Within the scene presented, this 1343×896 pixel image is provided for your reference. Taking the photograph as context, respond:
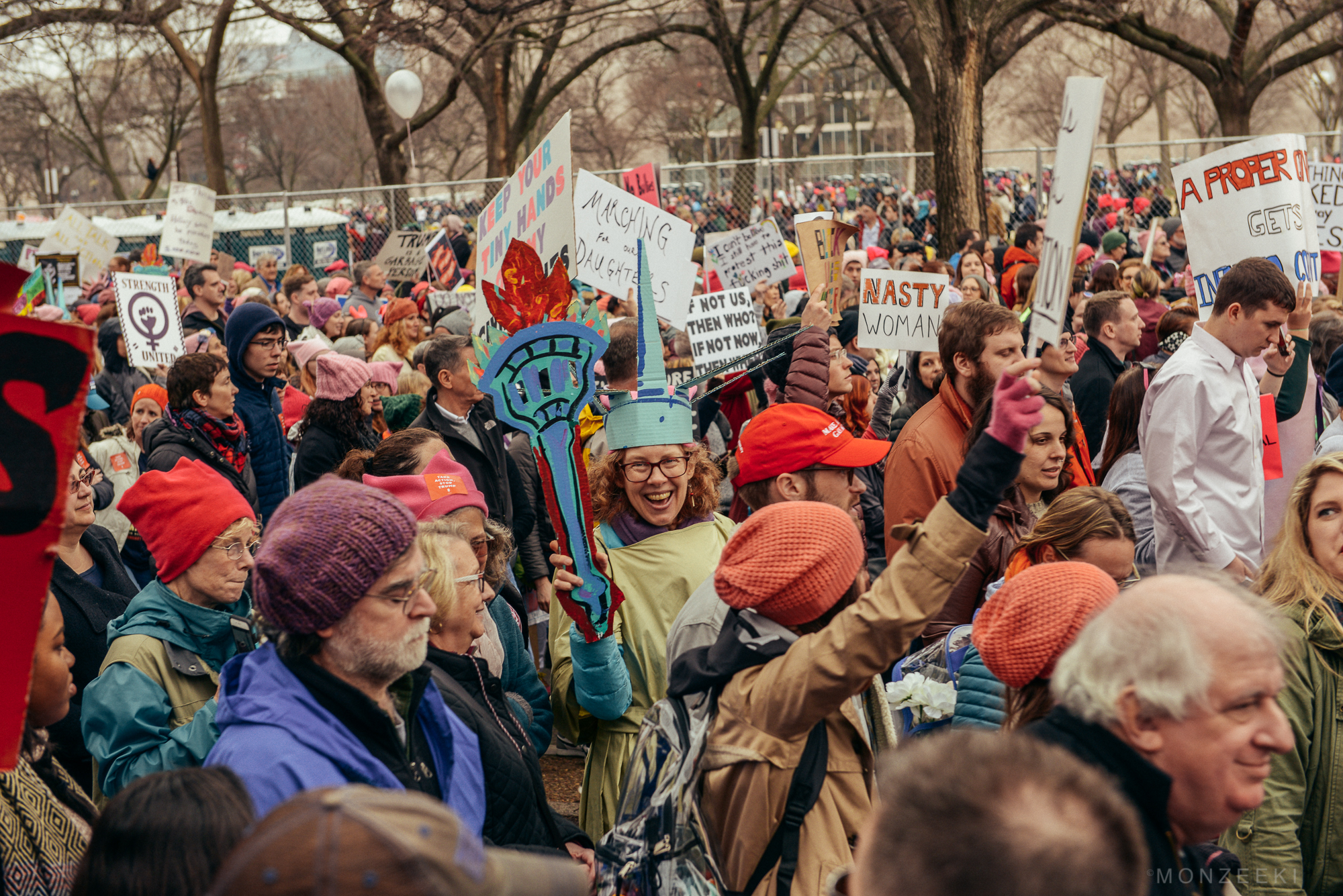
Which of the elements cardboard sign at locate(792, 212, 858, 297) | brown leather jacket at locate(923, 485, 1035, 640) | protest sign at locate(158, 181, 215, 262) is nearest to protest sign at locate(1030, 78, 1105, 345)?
brown leather jacket at locate(923, 485, 1035, 640)

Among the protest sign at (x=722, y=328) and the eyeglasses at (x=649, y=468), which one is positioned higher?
the protest sign at (x=722, y=328)

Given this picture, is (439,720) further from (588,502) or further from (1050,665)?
(1050,665)

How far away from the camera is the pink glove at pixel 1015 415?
7.65 feet

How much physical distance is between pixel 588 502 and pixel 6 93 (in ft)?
129

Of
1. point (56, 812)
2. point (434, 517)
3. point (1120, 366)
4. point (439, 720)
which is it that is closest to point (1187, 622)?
point (439, 720)

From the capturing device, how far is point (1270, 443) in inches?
208

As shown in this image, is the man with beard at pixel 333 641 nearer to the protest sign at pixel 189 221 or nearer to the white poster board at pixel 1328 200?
the white poster board at pixel 1328 200

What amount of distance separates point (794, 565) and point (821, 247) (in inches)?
217

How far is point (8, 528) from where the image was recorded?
206 cm

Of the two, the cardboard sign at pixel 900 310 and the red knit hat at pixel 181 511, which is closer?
the red knit hat at pixel 181 511

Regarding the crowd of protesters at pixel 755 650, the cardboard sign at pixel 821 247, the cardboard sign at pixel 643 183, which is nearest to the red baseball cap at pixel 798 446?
the crowd of protesters at pixel 755 650

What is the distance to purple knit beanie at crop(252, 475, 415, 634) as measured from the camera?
2.28 metres

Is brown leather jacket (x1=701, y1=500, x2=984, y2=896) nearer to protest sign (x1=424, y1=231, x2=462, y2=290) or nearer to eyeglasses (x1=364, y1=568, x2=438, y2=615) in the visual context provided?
eyeglasses (x1=364, y1=568, x2=438, y2=615)

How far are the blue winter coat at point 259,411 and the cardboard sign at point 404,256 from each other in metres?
6.83
